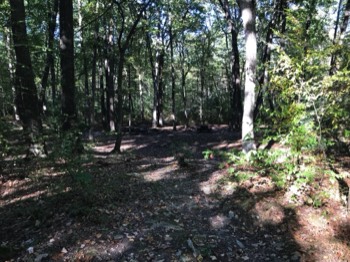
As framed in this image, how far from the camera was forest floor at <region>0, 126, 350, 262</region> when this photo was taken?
4836mm

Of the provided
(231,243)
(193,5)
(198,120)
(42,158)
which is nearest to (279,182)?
(231,243)

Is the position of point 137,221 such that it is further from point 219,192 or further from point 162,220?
point 219,192

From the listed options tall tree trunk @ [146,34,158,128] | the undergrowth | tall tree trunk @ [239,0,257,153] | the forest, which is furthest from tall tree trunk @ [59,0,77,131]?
tall tree trunk @ [146,34,158,128]

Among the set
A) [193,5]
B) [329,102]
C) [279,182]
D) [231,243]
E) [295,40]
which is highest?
[193,5]

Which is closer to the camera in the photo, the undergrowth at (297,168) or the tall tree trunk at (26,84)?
the undergrowth at (297,168)

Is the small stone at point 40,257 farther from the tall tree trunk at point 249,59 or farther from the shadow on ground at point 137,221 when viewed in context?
the tall tree trunk at point 249,59

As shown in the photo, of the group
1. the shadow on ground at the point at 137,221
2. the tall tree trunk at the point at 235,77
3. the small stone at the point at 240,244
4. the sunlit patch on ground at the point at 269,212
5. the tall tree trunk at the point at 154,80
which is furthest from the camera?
the tall tree trunk at the point at 154,80

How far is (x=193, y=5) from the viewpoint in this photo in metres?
21.8

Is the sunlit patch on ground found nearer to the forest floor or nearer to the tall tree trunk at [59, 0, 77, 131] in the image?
the forest floor

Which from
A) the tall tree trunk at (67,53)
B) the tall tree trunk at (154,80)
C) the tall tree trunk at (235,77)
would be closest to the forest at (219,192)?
the tall tree trunk at (67,53)

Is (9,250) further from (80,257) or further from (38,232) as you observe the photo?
(80,257)

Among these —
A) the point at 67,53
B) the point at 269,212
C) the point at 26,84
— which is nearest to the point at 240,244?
the point at 269,212

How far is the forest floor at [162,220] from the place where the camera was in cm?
484

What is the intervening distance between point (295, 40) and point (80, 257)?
5405mm
